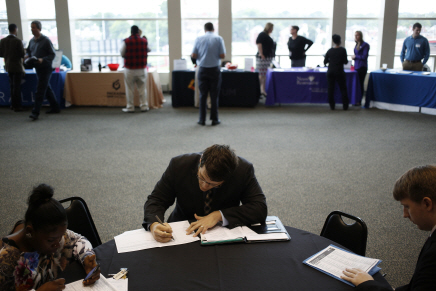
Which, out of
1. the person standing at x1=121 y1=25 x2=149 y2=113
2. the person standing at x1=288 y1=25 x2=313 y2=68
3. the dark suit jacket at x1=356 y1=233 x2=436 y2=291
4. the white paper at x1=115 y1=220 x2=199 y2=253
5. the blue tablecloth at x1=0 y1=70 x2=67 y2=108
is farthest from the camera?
the person standing at x1=288 y1=25 x2=313 y2=68

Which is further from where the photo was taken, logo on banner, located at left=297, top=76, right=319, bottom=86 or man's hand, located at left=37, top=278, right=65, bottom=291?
logo on banner, located at left=297, top=76, right=319, bottom=86

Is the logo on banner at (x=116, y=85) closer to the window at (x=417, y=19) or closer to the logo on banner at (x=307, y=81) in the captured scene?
the logo on banner at (x=307, y=81)

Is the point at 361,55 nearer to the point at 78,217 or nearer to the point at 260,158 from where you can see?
the point at 260,158

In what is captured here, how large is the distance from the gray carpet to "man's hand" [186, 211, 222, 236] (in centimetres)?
129

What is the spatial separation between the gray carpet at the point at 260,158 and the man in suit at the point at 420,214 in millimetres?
1146

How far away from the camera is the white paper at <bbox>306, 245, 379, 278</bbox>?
4.81 ft

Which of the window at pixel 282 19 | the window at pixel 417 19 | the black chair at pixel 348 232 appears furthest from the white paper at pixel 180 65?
the black chair at pixel 348 232

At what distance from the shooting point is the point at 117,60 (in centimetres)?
1032

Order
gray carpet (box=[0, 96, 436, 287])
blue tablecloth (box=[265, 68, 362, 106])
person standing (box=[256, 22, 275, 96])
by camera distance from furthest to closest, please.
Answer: person standing (box=[256, 22, 275, 96]) < blue tablecloth (box=[265, 68, 362, 106]) < gray carpet (box=[0, 96, 436, 287])

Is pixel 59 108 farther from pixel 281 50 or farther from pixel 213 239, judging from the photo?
pixel 213 239

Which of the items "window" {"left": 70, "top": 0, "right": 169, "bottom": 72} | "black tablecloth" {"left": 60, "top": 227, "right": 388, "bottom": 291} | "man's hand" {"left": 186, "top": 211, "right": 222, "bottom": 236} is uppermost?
"window" {"left": 70, "top": 0, "right": 169, "bottom": 72}

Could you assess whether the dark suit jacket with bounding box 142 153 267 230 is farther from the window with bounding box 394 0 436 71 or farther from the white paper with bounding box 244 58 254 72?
the window with bounding box 394 0 436 71

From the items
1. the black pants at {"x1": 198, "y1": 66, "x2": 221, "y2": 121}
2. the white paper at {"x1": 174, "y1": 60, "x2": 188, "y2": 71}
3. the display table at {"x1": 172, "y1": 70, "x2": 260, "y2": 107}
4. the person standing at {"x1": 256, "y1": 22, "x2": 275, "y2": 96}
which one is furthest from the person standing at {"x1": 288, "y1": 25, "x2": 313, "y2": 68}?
the black pants at {"x1": 198, "y1": 66, "x2": 221, "y2": 121}

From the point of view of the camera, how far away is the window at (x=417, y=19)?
9805 millimetres
